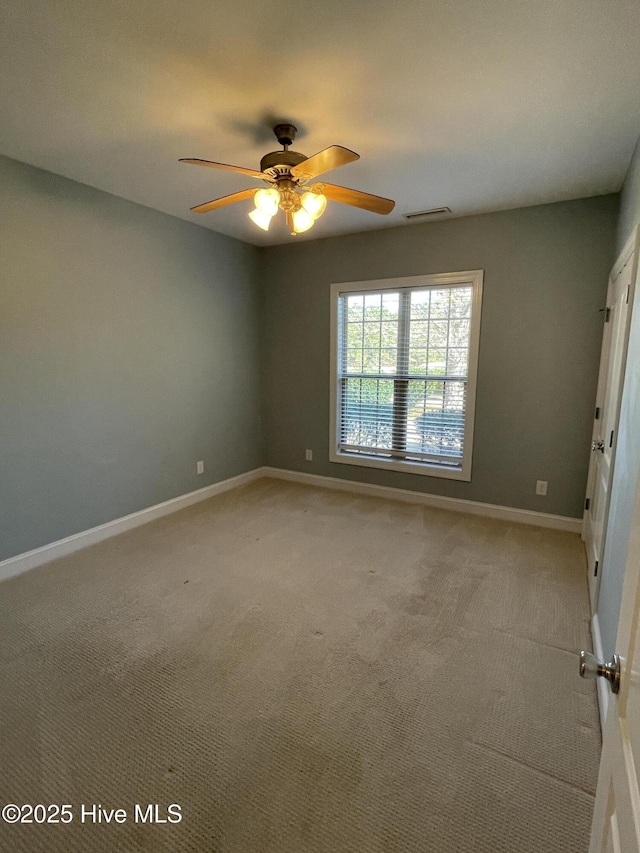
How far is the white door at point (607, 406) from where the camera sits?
2.20 metres

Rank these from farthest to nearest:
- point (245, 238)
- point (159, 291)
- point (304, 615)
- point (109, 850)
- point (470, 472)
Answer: point (245, 238) < point (470, 472) < point (159, 291) < point (304, 615) < point (109, 850)

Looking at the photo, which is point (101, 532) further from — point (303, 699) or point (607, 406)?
point (607, 406)

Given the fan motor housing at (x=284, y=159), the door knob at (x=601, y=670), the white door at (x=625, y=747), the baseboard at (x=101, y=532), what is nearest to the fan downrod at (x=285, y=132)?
the fan motor housing at (x=284, y=159)

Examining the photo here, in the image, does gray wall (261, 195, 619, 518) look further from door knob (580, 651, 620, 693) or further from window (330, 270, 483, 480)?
door knob (580, 651, 620, 693)

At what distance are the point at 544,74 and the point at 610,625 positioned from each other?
2.29 metres

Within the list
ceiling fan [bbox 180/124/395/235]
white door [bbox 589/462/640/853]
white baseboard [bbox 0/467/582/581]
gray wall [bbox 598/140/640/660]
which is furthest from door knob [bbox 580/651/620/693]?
white baseboard [bbox 0/467/582/581]

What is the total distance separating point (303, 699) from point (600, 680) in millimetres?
1285

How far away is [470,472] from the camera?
377cm

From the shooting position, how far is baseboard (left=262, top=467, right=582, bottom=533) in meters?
3.46

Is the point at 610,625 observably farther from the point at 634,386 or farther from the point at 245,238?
the point at 245,238

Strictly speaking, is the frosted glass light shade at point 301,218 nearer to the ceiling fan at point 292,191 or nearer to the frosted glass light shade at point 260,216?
the ceiling fan at point 292,191

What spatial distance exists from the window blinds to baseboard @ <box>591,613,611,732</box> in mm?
1865

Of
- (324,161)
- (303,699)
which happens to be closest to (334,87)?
(324,161)

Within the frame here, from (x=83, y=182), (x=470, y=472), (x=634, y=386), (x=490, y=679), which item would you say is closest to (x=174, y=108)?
(x=83, y=182)
